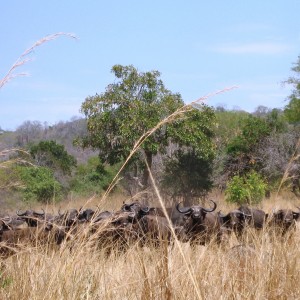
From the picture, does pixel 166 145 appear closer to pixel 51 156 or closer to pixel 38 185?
pixel 38 185

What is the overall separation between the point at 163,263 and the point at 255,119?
31.5 meters

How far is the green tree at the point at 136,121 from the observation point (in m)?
31.0

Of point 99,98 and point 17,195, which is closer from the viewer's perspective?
point 17,195

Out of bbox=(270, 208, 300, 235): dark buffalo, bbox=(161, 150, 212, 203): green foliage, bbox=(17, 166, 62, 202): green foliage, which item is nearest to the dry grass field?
bbox=(270, 208, 300, 235): dark buffalo

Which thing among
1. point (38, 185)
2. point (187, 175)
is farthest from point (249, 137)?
point (38, 185)

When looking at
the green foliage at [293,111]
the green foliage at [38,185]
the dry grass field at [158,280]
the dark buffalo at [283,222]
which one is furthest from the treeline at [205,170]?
the dry grass field at [158,280]

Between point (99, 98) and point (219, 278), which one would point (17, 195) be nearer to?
point (99, 98)

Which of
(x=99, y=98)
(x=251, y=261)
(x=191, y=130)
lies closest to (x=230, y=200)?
(x=191, y=130)

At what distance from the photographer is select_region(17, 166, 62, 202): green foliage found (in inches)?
1118

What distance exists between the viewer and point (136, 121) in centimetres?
3083

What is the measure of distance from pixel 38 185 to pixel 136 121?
5.02 metres

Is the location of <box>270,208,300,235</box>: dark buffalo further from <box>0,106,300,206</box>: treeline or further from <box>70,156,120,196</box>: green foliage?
<box>70,156,120,196</box>: green foliage

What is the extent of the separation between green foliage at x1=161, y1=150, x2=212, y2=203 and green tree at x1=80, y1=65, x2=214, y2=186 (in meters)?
1.07

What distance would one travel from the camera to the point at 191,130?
3150 cm
